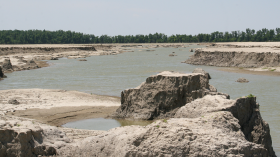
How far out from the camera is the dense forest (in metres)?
139

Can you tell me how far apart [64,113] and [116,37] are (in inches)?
6675

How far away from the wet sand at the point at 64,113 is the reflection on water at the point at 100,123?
44 cm

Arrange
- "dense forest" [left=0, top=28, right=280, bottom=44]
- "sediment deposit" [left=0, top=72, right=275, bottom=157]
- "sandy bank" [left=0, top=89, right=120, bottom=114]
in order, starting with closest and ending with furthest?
"sediment deposit" [left=0, top=72, right=275, bottom=157]
"sandy bank" [left=0, top=89, right=120, bottom=114]
"dense forest" [left=0, top=28, right=280, bottom=44]

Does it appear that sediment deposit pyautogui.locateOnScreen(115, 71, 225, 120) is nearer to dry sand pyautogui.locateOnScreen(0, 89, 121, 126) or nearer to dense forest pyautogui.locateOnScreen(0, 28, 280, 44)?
dry sand pyautogui.locateOnScreen(0, 89, 121, 126)

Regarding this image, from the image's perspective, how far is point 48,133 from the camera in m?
7.96

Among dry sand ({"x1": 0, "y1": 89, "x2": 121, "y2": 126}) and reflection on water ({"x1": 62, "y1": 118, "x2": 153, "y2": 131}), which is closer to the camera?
reflection on water ({"x1": 62, "y1": 118, "x2": 153, "y2": 131})

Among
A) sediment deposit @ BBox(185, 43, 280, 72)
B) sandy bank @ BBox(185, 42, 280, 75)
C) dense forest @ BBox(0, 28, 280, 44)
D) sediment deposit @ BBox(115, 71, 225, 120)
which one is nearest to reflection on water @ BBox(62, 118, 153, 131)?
sediment deposit @ BBox(115, 71, 225, 120)

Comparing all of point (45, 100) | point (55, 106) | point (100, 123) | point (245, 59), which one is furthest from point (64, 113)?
point (245, 59)

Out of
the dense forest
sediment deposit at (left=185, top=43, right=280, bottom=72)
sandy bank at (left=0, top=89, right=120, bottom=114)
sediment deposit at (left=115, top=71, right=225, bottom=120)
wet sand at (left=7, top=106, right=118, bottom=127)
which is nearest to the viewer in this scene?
sediment deposit at (left=115, top=71, right=225, bottom=120)

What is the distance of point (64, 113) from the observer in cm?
1449

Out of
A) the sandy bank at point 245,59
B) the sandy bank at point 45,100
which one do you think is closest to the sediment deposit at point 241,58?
the sandy bank at point 245,59

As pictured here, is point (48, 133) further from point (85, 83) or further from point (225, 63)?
point (225, 63)

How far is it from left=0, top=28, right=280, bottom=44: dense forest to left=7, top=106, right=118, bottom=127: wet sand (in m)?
125

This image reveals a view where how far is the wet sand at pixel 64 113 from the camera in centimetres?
1348
